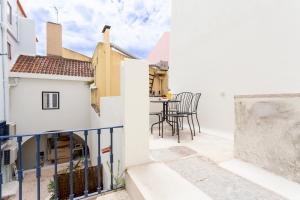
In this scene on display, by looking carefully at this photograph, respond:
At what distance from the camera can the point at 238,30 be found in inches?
123

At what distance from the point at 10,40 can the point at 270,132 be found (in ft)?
31.7

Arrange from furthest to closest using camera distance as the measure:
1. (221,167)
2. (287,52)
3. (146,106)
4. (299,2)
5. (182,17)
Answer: (182,17) < (287,52) < (299,2) < (146,106) < (221,167)

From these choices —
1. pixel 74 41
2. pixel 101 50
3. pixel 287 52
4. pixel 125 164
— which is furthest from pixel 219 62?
pixel 74 41

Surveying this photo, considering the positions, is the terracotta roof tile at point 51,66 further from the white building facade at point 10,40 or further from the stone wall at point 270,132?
the stone wall at point 270,132

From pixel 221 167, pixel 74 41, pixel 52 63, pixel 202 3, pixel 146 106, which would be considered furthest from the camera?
pixel 74 41

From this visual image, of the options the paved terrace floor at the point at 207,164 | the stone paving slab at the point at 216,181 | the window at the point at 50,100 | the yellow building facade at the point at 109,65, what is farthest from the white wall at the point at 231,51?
the window at the point at 50,100

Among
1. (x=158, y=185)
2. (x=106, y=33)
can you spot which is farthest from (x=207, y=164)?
(x=106, y=33)

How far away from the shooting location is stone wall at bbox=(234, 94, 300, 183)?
1.58 meters

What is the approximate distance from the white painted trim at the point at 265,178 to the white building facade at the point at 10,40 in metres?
7.03

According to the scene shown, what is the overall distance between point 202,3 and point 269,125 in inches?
128

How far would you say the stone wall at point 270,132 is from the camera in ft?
5.19

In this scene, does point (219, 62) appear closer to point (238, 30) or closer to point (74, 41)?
point (238, 30)

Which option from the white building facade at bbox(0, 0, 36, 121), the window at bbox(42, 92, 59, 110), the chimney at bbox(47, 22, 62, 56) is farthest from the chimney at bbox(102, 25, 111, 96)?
the chimney at bbox(47, 22, 62, 56)

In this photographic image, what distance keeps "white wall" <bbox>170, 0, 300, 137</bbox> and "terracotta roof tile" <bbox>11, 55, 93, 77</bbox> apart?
5.60 m
